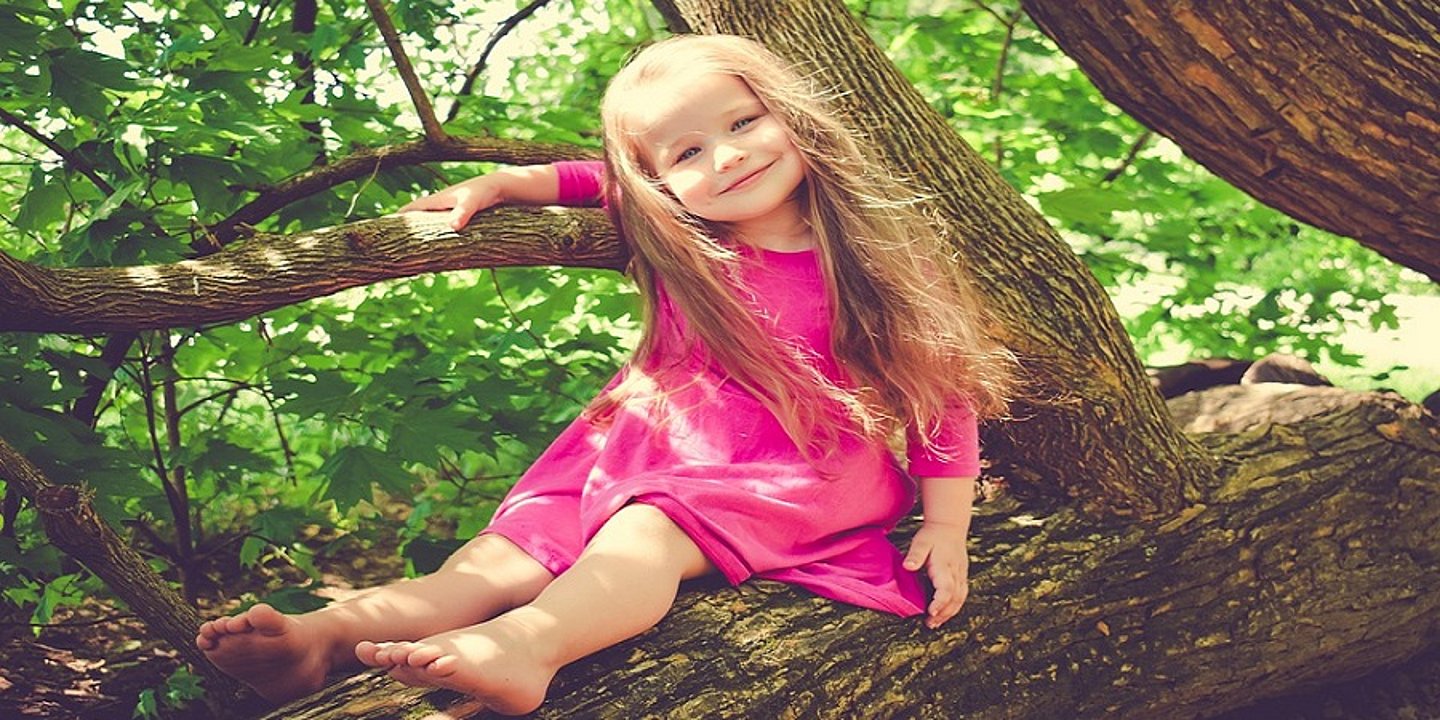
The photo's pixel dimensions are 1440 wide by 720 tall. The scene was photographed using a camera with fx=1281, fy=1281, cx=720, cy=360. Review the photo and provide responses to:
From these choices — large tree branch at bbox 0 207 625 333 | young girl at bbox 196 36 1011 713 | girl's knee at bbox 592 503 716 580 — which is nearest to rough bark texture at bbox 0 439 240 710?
large tree branch at bbox 0 207 625 333

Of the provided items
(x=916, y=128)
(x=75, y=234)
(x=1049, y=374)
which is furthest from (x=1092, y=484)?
(x=75, y=234)

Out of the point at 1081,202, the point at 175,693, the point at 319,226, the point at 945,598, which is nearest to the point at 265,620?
the point at 175,693

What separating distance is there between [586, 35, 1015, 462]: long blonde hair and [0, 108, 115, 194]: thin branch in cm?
108

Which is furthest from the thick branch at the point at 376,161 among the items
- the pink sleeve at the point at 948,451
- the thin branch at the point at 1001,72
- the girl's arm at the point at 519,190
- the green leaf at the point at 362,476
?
the thin branch at the point at 1001,72

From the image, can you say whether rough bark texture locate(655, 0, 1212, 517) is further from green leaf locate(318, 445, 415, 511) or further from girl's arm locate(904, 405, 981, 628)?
green leaf locate(318, 445, 415, 511)

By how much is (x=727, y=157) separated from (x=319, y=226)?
3.79ft

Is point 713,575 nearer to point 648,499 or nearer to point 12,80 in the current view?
point 648,499

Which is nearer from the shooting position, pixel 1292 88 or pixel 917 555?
pixel 917 555

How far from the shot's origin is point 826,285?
2.34m

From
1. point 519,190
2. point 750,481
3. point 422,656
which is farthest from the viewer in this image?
point 519,190

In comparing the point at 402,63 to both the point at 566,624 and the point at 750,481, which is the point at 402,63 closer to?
the point at 750,481

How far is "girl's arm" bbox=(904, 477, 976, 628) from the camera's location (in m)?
2.26

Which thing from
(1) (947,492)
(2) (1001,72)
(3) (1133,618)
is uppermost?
(2) (1001,72)

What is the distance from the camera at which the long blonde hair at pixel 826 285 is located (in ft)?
7.38
